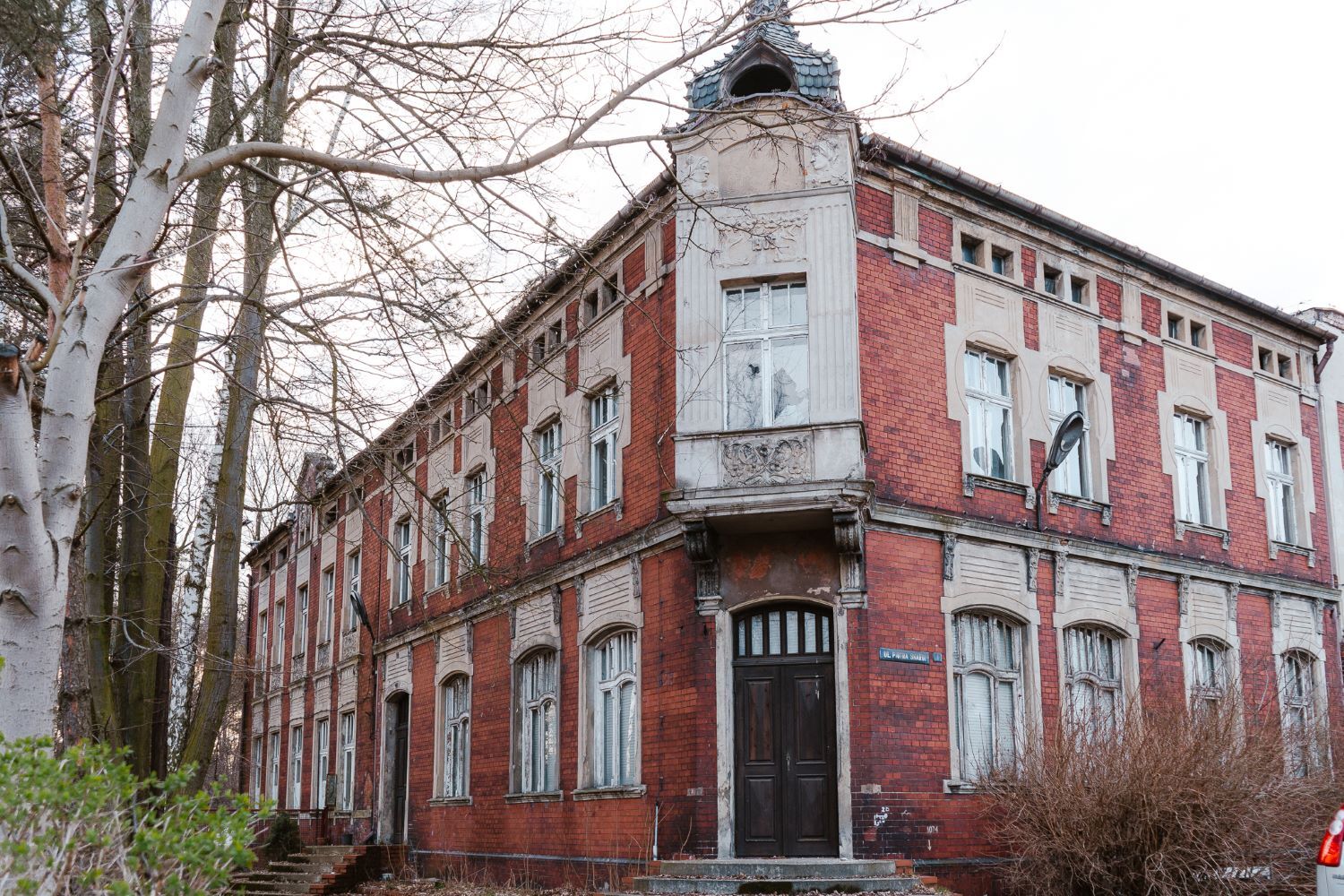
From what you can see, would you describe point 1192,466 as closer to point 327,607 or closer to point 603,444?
point 603,444

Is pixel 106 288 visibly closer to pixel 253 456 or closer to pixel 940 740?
pixel 940 740

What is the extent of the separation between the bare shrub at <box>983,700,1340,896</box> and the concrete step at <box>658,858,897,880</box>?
4.53 feet

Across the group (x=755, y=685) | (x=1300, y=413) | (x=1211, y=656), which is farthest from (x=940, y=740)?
(x=1300, y=413)

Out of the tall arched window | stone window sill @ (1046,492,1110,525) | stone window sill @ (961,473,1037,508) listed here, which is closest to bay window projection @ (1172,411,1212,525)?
stone window sill @ (1046,492,1110,525)

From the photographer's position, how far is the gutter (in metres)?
16.4

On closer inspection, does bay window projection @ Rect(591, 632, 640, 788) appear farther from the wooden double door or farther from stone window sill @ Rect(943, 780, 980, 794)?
stone window sill @ Rect(943, 780, 980, 794)

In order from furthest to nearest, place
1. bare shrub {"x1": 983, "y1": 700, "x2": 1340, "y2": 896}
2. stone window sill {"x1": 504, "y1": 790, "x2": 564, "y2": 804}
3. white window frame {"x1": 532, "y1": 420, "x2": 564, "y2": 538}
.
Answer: white window frame {"x1": 532, "y1": 420, "x2": 564, "y2": 538}, stone window sill {"x1": 504, "y1": 790, "x2": 564, "y2": 804}, bare shrub {"x1": 983, "y1": 700, "x2": 1340, "y2": 896}

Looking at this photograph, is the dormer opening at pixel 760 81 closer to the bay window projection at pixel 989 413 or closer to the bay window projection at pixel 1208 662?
the bay window projection at pixel 989 413

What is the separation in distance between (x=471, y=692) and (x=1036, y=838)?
11822 mm

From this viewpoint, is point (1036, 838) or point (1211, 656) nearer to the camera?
point (1036, 838)

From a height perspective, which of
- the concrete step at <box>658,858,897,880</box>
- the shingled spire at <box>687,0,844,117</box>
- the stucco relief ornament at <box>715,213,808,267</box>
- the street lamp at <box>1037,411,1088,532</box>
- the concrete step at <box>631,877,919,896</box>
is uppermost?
the shingled spire at <box>687,0,844,117</box>

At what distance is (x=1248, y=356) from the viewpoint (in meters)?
21.4

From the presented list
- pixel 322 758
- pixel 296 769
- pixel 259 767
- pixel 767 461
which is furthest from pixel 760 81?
pixel 259 767

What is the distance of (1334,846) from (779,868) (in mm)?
5066
